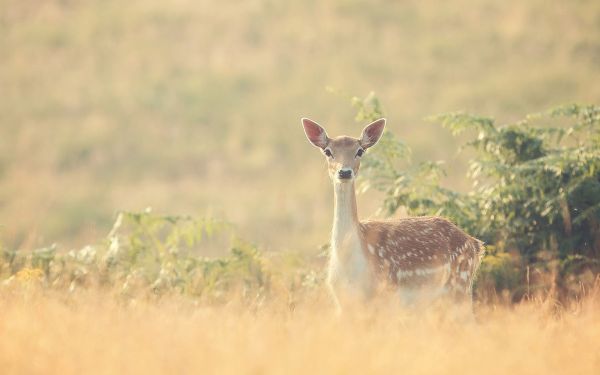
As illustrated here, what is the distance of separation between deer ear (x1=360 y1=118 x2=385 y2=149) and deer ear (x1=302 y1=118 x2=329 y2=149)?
0.30m

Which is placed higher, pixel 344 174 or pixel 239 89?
pixel 239 89

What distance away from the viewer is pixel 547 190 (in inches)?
428

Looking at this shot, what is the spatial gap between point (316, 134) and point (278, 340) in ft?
10.1

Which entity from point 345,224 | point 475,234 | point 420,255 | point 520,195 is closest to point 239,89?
point 475,234

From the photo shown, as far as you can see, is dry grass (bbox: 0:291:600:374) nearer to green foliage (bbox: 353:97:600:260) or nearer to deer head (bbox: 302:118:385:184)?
deer head (bbox: 302:118:385:184)

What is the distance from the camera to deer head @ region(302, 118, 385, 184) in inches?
352

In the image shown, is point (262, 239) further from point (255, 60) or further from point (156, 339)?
point (156, 339)

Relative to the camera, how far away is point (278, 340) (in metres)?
6.85

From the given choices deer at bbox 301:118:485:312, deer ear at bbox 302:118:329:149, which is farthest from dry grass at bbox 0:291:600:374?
deer ear at bbox 302:118:329:149

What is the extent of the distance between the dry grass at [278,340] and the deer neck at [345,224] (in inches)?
20.3

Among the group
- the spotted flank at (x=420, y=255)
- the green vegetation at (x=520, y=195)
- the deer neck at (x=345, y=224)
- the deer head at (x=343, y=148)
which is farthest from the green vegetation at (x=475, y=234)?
the deer head at (x=343, y=148)

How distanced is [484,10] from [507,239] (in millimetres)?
18845

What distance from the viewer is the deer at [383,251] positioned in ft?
28.8

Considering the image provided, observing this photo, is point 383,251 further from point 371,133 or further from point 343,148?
point 371,133
